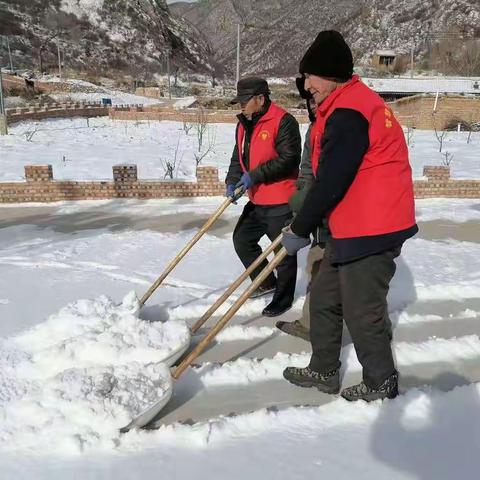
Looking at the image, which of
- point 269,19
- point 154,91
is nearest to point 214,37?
point 269,19

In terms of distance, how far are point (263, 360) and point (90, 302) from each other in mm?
1101

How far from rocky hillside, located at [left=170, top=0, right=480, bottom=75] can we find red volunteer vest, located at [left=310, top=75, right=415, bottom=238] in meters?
63.5

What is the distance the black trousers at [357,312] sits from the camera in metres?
2.42

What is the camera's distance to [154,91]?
4556 centimetres

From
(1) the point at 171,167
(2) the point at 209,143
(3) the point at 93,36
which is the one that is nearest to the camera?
(1) the point at 171,167

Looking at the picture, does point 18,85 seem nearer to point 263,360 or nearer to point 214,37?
point 263,360

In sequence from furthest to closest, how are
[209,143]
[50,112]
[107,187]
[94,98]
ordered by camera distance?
[94,98], [50,112], [209,143], [107,187]

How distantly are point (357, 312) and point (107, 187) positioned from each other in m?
5.58

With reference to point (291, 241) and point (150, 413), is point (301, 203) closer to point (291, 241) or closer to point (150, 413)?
point (291, 241)

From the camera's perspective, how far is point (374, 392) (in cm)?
261

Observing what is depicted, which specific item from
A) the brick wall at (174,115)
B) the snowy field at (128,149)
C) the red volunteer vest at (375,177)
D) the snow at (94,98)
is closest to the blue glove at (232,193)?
the red volunteer vest at (375,177)

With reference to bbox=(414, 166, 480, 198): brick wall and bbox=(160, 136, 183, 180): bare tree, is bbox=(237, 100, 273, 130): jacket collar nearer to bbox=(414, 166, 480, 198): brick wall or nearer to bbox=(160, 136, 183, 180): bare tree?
bbox=(414, 166, 480, 198): brick wall

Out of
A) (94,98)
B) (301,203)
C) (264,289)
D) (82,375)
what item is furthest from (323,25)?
(82,375)

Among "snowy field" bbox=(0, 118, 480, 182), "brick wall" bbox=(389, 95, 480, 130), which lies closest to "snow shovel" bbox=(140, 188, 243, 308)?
"snowy field" bbox=(0, 118, 480, 182)
